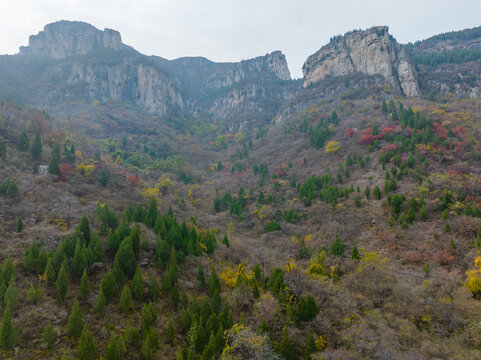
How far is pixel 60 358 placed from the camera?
20.1 m

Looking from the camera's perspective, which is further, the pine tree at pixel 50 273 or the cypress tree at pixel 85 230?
the cypress tree at pixel 85 230

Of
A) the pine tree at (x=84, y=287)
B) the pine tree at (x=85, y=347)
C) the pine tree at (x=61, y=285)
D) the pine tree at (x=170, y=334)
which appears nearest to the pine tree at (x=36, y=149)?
the pine tree at (x=61, y=285)

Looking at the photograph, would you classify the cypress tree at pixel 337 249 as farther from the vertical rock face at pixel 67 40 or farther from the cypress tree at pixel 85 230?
the vertical rock face at pixel 67 40

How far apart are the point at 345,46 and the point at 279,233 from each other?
12067 cm

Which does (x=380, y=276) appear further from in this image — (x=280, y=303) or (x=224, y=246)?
(x=224, y=246)

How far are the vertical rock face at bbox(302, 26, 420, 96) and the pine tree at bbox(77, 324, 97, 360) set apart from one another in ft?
401

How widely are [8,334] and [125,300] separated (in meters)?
7.84

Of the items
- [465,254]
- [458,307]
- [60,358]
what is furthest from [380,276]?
[60,358]

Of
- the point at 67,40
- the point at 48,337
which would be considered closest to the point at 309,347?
the point at 48,337

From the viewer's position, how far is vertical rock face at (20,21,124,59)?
181125 millimetres

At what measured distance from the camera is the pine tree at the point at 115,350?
65.6 feet

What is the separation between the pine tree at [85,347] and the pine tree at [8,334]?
14.3 ft

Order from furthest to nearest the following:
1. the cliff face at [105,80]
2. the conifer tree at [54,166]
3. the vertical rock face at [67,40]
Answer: the vertical rock face at [67,40]
the cliff face at [105,80]
the conifer tree at [54,166]

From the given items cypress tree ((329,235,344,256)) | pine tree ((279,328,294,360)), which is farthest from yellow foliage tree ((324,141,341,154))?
pine tree ((279,328,294,360))
